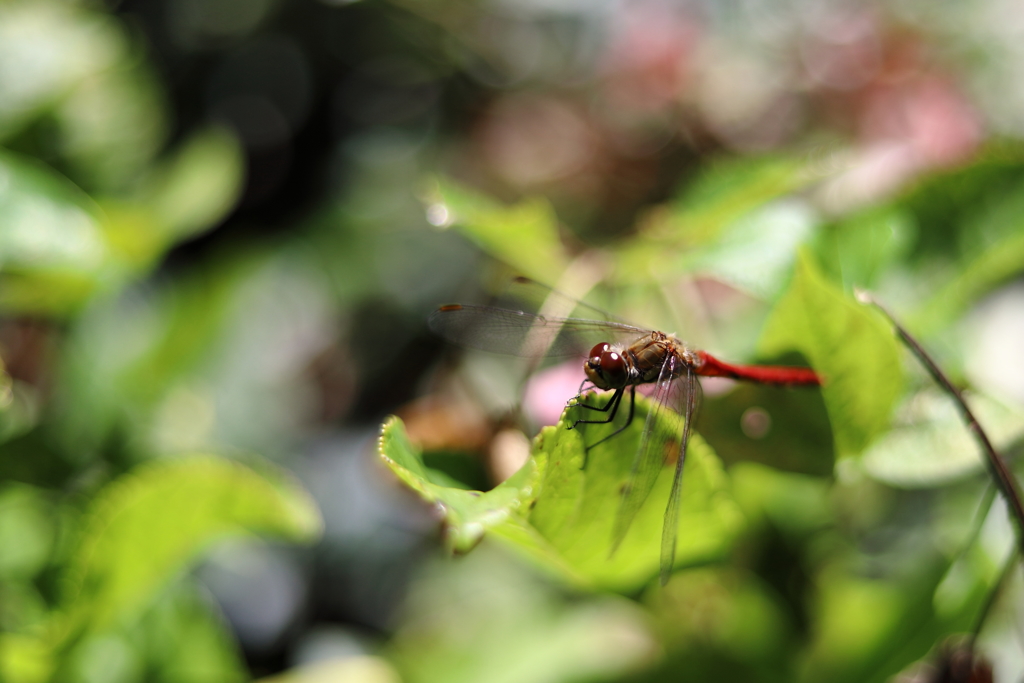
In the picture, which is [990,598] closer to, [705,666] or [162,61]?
[705,666]

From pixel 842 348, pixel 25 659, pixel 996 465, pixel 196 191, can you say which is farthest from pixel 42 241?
pixel 996 465

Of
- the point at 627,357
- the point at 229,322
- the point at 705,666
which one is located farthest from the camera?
the point at 229,322

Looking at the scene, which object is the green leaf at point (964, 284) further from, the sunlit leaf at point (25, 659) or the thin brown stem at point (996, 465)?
the sunlit leaf at point (25, 659)

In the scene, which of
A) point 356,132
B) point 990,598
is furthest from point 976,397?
point 356,132

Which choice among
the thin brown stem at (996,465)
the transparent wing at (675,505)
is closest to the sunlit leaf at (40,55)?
the transparent wing at (675,505)

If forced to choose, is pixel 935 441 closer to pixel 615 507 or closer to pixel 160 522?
pixel 615 507

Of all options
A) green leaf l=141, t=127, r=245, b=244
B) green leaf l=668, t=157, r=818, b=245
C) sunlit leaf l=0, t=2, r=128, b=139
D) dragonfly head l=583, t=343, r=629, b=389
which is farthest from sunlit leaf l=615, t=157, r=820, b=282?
sunlit leaf l=0, t=2, r=128, b=139
